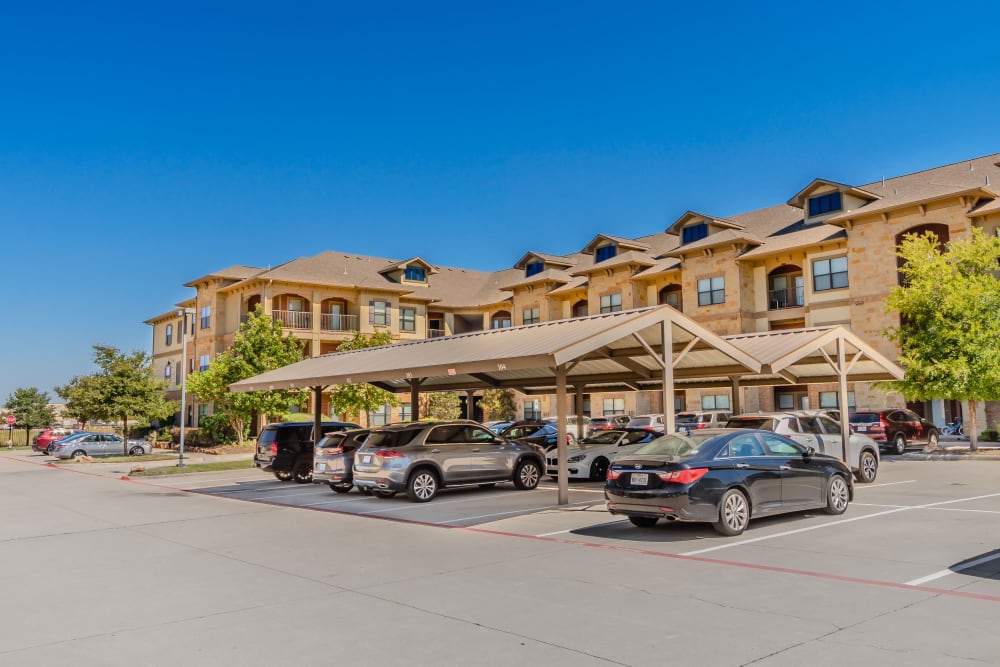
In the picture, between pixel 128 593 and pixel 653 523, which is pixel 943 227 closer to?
pixel 653 523

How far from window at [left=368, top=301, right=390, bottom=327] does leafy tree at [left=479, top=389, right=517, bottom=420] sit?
8478 millimetres

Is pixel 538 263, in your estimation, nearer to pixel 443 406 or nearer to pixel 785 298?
pixel 443 406

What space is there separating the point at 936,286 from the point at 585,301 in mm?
26972

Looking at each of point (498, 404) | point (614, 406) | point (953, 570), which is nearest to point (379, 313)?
point (498, 404)

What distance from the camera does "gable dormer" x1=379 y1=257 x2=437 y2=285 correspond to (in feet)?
172

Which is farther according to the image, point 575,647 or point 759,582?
point 759,582

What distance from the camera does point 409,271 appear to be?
53938mm

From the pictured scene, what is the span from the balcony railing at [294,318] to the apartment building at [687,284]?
0.29 feet

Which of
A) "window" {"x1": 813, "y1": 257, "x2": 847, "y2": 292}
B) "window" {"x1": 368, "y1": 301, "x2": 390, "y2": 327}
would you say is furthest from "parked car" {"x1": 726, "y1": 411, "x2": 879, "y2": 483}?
"window" {"x1": 368, "y1": 301, "x2": 390, "y2": 327}

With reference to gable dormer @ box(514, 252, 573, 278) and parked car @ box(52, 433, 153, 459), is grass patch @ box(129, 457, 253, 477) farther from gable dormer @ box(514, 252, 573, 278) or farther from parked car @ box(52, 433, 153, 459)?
gable dormer @ box(514, 252, 573, 278)

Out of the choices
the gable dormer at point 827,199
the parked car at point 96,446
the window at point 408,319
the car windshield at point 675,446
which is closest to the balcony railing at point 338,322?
the window at point 408,319

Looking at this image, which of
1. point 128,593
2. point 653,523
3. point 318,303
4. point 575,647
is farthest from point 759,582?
point 318,303

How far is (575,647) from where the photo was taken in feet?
19.8

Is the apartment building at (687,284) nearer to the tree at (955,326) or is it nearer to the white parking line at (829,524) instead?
the tree at (955,326)
